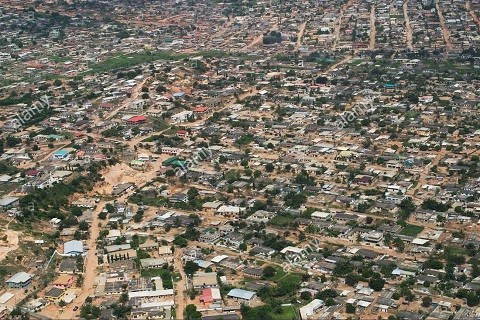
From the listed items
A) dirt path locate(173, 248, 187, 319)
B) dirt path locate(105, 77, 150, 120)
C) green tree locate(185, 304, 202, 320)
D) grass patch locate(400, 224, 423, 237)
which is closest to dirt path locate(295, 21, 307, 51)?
dirt path locate(105, 77, 150, 120)

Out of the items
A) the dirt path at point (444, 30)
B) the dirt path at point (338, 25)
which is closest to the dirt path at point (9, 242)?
the dirt path at point (338, 25)

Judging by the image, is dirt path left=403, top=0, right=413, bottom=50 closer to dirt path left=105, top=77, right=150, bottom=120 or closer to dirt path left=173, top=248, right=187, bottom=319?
dirt path left=105, top=77, right=150, bottom=120

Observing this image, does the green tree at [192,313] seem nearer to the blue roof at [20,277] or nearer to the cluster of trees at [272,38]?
the blue roof at [20,277]

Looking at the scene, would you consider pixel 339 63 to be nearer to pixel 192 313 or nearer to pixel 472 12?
pixel 472 12

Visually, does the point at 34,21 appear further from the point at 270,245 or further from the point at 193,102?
the point at 270,245

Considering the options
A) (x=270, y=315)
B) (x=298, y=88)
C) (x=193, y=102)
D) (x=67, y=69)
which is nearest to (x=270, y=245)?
(x=270, y=315)

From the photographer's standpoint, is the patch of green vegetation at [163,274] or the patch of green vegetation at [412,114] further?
the patch of green vegetation at [412,114]

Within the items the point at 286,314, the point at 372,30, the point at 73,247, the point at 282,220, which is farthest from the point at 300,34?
the point at 286,314
